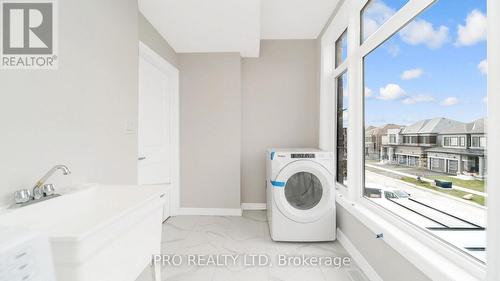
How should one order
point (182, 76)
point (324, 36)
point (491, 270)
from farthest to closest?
point (182, 76), point (324, 36), point (491, 270)

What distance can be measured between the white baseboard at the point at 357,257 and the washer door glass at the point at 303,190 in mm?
422

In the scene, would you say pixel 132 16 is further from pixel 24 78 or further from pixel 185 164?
pixel 185 164

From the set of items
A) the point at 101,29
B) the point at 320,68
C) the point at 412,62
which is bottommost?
the point at 412,62

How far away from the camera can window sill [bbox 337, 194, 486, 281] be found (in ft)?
3.48

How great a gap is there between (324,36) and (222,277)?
293 centimetres

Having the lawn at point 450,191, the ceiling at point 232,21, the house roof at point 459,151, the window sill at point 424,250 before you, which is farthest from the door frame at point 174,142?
the house roof at point 459,151

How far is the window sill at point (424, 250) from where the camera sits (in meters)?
1.06

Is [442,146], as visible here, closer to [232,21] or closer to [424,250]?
[424,250]

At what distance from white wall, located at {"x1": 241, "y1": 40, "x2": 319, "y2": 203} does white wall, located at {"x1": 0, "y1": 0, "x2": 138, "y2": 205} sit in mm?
1855

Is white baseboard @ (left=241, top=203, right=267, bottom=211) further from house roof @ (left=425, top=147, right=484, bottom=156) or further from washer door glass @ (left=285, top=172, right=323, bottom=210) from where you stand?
house roof @ (left=425, top=147, right=484, bottom=156)

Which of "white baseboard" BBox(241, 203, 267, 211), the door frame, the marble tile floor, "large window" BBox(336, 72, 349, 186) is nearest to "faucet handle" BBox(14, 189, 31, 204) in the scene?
→ the marble tile floor

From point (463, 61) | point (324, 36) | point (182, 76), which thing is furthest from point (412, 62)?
point (182, 76)

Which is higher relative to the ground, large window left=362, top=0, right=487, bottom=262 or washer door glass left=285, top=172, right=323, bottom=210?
large window left=362, top=0, right=487, bottom=262

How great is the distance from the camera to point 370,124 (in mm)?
2123
